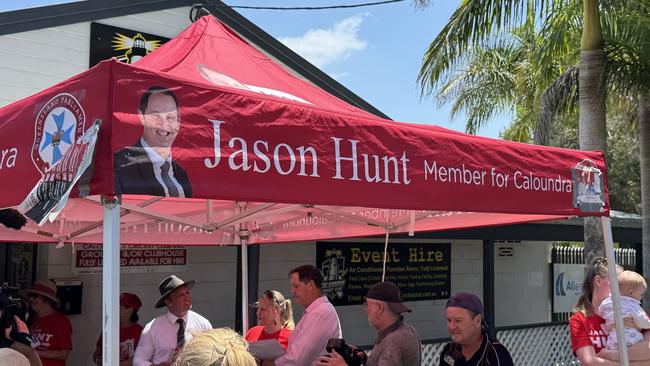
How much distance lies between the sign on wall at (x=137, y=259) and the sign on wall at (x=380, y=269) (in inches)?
102

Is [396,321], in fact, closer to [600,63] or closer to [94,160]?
[94,160]

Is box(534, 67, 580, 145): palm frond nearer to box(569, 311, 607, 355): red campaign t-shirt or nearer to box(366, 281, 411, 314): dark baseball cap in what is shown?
box(569, 311, 607, 355): red campaign t-shirt

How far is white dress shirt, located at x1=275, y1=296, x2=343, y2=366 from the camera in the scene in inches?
149

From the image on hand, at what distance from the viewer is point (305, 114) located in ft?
9.85

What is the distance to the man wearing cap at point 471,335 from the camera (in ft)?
10.6

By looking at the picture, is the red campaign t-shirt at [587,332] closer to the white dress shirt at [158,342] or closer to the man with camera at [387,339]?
the man with camera at [387,339]

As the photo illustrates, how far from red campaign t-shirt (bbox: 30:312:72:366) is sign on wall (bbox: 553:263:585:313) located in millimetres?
11387

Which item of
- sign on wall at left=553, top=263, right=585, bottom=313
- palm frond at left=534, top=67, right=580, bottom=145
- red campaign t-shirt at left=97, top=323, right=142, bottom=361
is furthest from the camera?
sign on wall at left=553, top=263, right=585, bottom=313

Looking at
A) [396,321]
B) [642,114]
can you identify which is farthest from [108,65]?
[642,114]

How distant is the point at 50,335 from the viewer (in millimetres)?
5418

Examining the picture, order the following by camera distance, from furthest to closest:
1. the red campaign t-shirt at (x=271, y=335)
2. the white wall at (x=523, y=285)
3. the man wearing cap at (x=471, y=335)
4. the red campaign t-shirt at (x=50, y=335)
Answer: the white wall at (x=523, y=285) → the red campaign t-shirt at (x=50, y=335) → the red campaign t-shirt at (x=271, y=335) → the man wearing cap at (x=471, y=335)

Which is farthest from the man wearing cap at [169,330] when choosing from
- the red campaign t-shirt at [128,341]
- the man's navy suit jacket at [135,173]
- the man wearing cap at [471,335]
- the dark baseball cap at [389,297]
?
the man's navy suit jacket at [135,173]

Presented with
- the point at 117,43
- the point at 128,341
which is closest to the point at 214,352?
the point at 128,341

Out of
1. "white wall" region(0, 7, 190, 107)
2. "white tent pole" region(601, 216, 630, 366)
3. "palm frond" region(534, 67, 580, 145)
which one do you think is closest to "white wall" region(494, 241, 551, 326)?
"palm frond" region(534, 67, 580, 145)
